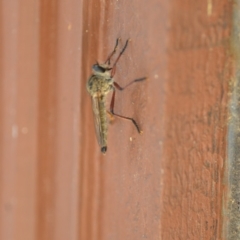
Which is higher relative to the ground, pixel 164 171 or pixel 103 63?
pixel 103 63

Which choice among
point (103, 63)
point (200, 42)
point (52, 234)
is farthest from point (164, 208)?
point (52, 234)

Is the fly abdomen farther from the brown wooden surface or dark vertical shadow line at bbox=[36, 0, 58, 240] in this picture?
dark vertical shadow line at bbox=[36, 0, 58, 240]

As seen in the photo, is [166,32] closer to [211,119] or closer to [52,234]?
[211,119]

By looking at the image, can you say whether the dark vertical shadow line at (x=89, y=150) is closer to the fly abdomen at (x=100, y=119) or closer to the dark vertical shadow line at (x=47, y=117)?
the fly abdomen at (x=100, y=119)

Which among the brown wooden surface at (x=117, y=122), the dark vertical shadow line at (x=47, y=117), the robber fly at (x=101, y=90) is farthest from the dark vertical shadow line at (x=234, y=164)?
the dark vertical shadow line at (x=47, y=117)

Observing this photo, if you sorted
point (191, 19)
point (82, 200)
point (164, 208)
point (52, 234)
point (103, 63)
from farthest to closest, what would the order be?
1. point (52, 234)
2. point (82, 200)
3. point (103, 63)
4. point (164, 208)
5. point (191, 19)
